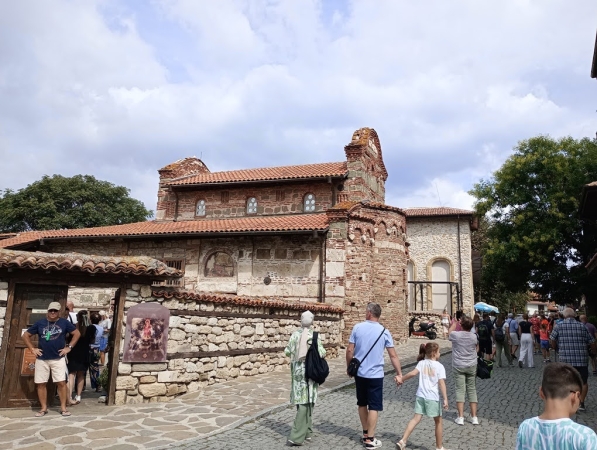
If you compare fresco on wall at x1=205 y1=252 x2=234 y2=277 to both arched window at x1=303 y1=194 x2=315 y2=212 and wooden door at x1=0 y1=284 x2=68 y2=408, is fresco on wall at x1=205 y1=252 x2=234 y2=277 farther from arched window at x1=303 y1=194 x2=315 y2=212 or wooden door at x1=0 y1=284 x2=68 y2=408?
wooden door at x1=0 y1=284 x2=68 y2=408

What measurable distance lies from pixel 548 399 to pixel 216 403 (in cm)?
679

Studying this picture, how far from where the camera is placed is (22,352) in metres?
7.60

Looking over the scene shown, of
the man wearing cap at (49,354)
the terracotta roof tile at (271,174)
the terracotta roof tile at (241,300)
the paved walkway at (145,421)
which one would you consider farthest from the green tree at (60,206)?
the man wearing cap at (49,354)

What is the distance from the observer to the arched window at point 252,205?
21094 millimetres

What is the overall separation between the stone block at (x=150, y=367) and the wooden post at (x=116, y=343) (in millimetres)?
340

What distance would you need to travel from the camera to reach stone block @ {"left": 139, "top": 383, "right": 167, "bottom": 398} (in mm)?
8211

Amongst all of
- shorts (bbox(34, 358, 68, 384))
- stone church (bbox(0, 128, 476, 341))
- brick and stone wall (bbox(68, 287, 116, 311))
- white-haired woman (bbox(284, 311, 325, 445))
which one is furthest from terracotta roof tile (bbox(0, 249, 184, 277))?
brick and stone wall (bbox(68, 287, 116, 311))

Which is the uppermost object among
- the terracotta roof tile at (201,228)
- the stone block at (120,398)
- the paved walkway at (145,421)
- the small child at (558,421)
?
the terracotta roof tile at (201,228)

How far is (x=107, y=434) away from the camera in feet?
20.2

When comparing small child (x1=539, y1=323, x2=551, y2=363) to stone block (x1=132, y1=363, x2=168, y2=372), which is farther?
small child (x1=539, y1=323, x2=551, y2=363)

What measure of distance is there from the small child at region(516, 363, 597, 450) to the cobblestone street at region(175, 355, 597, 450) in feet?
12.2

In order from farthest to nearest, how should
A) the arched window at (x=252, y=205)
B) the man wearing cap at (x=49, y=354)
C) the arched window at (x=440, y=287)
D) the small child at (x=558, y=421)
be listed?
the arched window at (x=440, y=287) < the arched window at (x=252, y=205) < the man wearing cap at (x=49, y=354) < the small child at (x=558, y=421)

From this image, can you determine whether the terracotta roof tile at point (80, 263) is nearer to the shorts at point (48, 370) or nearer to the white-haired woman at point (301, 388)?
the shorts at point (48, 370)

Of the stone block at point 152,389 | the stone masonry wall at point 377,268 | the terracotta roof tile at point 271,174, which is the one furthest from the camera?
the terracotta roof tile at point 271,174
